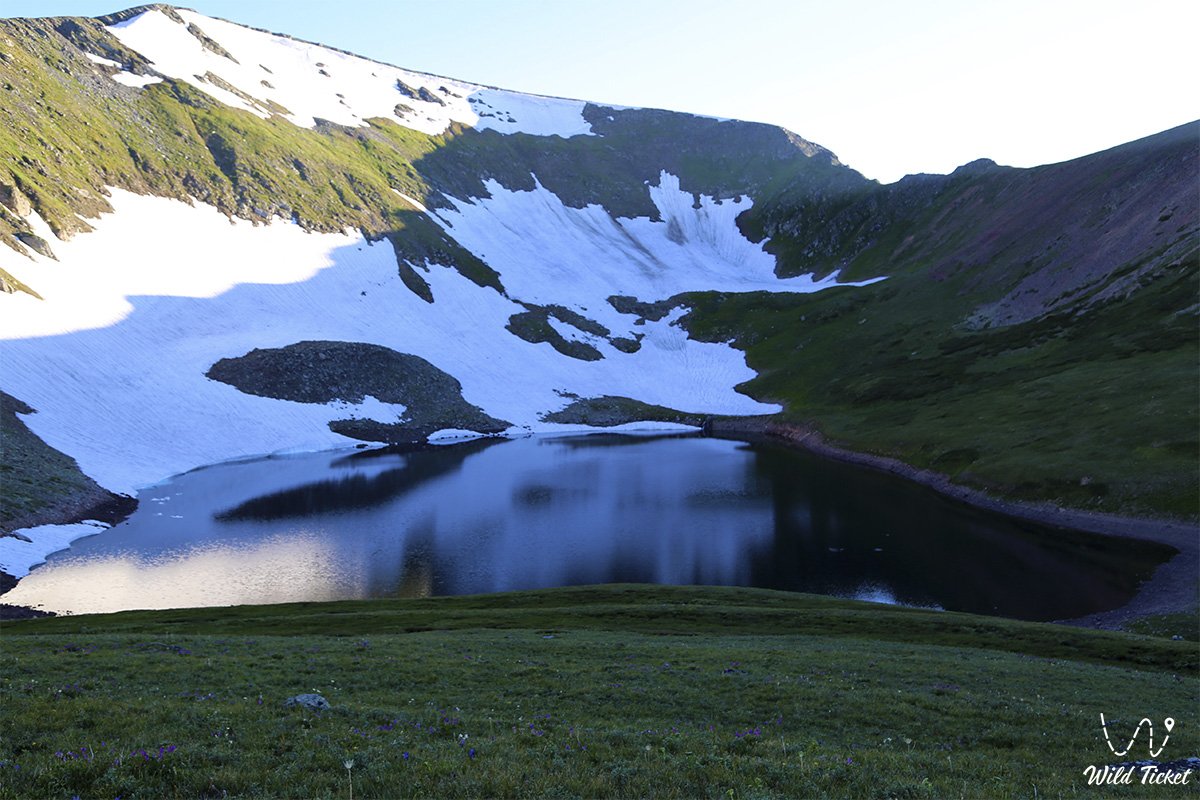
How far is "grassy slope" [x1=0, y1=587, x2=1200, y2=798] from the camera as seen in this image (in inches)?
464

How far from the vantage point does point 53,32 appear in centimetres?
16612

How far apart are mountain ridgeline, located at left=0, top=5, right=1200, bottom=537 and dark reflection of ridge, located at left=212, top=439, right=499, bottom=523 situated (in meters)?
15.9

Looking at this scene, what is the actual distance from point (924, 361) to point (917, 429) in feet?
118

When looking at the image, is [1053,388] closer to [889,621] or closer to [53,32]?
[889,621]

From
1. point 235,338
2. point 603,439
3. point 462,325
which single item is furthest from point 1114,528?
point 235,338

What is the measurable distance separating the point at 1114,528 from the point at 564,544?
48.8 meters

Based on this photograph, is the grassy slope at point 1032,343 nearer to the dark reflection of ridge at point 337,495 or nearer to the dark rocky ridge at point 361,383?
the dark reflection of ridge at point 337,495

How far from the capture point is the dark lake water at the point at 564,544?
5091cm

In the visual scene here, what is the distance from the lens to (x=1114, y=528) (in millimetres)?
61469

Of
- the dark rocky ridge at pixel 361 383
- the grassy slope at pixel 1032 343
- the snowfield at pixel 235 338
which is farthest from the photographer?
the dark rocky ridge at pixel 361 383

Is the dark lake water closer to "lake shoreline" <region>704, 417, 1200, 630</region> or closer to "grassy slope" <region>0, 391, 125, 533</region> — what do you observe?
"lake shoreline" <region>704, 417, 1200, 630</region>

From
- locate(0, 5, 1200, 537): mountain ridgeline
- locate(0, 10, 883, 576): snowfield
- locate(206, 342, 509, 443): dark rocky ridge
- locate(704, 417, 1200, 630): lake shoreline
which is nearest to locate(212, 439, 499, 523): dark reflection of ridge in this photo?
locate(0, 10, 883, 576): snowfield

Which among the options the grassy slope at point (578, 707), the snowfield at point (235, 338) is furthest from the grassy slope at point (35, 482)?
the grassy slope at point (578, 707)

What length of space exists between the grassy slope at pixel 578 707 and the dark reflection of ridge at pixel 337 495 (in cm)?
3455
